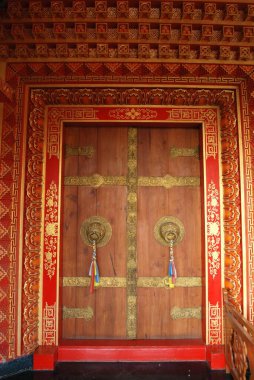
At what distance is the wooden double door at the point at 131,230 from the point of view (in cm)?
342

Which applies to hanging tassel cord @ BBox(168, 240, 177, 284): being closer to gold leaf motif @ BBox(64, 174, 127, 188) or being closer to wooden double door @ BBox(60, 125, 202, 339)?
wooden double door @ BBox(60, 125, 202, 339)

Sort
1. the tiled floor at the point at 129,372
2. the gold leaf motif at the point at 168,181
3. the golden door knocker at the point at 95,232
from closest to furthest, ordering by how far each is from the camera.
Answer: the tiled floor at the point at 129,372 < the golden door knocker at the point at 95,232 < the gold leaf motif at the point at 168,181

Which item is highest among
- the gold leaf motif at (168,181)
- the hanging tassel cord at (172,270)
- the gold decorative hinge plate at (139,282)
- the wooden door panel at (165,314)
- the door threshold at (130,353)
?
the gold leaf motif at (168,181)

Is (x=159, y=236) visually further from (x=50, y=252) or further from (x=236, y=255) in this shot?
(x=50, y=252)

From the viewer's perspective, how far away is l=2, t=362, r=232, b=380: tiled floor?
290 centimetres

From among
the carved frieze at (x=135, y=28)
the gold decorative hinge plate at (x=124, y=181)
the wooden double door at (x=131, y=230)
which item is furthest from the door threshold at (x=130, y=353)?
the carved frieze at (x=135, y=28)

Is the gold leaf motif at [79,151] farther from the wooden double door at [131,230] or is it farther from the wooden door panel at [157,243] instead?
the wooden door panel at [157,243]

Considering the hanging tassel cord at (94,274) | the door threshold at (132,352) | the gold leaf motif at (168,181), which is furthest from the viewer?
the gold leaf motif at (168,181)

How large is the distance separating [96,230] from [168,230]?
0.80 m

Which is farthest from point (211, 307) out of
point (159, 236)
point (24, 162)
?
point (24, 162)

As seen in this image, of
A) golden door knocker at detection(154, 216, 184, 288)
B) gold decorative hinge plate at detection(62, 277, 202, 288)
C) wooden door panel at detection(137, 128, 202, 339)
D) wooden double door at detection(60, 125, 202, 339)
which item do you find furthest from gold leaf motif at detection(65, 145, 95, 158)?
gold decorative hinge plate at detection(62, 277, 202, 288)

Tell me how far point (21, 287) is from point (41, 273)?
9.2 inches

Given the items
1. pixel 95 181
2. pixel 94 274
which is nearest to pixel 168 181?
pixel 95 181

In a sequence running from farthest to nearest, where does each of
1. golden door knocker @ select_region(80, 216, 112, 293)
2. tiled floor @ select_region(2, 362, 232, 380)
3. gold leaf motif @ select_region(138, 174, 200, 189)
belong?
gold leaf motif @ select_region(138, 174, 200, 189) < golden door knocker @ select_region(80, 216, 112, 293) < tiled floor @ select_region(2, 362, 232, 380)
